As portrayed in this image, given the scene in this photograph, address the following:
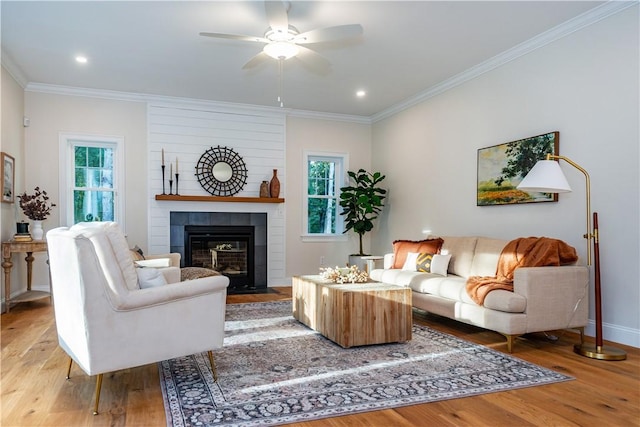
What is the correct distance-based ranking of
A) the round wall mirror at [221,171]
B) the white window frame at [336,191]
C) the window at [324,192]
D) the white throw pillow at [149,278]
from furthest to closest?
the window at [324,192] < the white window frame at [336,191] < the round wall mirror at [221,171] < the white throw pillow at [149,278]

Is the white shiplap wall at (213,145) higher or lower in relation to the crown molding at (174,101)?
lower

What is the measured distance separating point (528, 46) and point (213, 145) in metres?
4.33

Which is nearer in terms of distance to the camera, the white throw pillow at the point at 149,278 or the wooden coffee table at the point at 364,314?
the white throw pillow at the point at 149,278

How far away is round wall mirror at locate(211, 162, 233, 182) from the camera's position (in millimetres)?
6660

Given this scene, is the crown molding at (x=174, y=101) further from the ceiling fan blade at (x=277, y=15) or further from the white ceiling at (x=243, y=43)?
the ceiling fan blade at (x=277, y=15)

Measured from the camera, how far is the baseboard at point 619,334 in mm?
3500

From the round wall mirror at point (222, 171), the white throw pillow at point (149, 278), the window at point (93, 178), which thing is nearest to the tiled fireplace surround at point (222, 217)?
the round wall mirror at point (222, 171)

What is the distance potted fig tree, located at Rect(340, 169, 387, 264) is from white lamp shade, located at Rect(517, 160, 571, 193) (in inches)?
132

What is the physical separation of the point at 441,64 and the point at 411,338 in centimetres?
310

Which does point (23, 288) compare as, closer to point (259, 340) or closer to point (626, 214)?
point (259, 340)

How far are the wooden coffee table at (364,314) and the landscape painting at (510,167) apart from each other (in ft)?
5.93

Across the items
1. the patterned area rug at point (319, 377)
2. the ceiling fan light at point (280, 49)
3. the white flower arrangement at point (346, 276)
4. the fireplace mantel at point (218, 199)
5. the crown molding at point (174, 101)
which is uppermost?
the crown molding at point (174, 101)

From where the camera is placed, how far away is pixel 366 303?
3467 mm

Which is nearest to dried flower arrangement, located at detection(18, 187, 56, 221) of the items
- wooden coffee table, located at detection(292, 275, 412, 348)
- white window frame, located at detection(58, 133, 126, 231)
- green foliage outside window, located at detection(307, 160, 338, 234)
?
white window frame, located at detection(58, 133, 126, 231)
